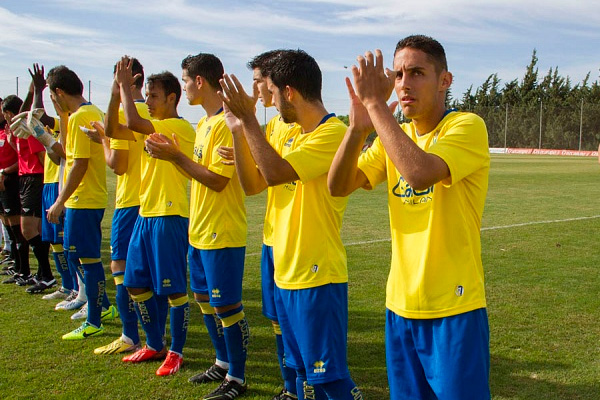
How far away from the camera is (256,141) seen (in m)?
3.12

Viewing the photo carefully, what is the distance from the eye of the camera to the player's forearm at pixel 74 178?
18.8 ft

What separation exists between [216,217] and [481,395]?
244 centimetres

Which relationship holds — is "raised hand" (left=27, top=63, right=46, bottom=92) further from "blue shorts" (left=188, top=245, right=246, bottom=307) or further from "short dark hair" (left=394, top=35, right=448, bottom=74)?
"short dark hair" (left=394, top=35, right=448, bottom=74)

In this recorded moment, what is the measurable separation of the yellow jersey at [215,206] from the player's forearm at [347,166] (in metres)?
1.54

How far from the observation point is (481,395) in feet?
8.23

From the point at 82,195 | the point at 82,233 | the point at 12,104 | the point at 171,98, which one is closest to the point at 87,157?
the point at 82,195

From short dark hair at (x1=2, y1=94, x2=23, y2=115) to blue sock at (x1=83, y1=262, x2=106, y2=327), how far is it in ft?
11.8

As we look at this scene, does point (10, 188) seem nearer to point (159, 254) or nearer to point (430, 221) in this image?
point (159, 254)

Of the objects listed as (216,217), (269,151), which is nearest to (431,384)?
(269,151)

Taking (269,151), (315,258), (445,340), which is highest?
(269,151)

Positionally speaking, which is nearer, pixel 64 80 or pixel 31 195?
pixel 64 80

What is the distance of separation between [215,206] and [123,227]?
1.43 m

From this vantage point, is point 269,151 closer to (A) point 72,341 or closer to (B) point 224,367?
(B) point 224,367

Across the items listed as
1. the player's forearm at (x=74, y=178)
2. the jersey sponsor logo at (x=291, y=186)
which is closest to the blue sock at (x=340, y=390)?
the jersey sponsor logo at (x=291, y=186)
